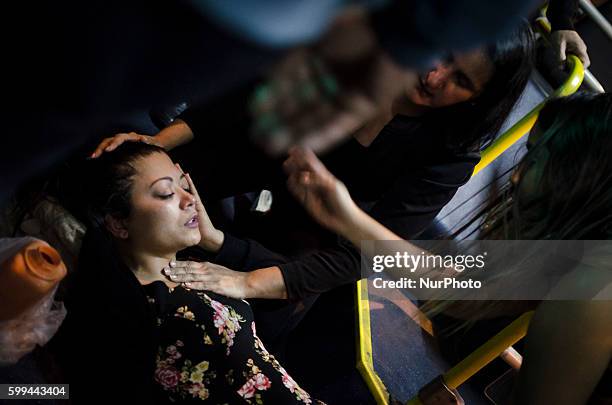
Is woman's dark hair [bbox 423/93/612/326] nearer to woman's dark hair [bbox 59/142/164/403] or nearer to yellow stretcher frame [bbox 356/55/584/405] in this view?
yellow stretcher frame [bbox 356/55/584/405]

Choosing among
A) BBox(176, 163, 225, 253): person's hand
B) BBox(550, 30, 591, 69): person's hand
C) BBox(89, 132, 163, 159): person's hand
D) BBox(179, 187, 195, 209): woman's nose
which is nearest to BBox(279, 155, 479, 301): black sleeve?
BBox(176, 163, 225, 253): person's hand

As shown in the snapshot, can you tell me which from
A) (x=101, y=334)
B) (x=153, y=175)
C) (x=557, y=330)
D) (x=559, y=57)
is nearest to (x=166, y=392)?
(x=101, y=334)

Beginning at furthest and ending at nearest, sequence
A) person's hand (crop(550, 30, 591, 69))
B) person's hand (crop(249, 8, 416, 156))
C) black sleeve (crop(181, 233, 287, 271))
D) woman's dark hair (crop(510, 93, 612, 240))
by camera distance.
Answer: person's hand (crop(550, 30, 591, 69)) < black sleeve (crop(181, 233, 287, 271)) < woman's dark hair (crop(510, 93, 612, 240)) < person's hand (crop(249, 8, 416, 156))

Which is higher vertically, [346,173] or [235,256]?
[346,173]

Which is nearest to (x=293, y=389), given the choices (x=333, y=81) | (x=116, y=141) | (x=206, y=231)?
(x=206, y=231)

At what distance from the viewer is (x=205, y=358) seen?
1455mm

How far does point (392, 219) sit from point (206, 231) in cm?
53

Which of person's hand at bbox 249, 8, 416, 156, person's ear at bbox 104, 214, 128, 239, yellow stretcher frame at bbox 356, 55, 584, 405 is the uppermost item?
person's hand at bbox 249, 8, 416, 156

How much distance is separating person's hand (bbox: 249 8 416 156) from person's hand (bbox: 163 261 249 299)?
3.57 feet

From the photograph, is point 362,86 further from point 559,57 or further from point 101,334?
point 559,57

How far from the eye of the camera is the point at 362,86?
502mm

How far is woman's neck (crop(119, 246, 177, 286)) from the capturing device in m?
1.56

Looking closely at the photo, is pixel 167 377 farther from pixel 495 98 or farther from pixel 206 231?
pixel 495 98

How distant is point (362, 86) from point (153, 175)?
1.14m
